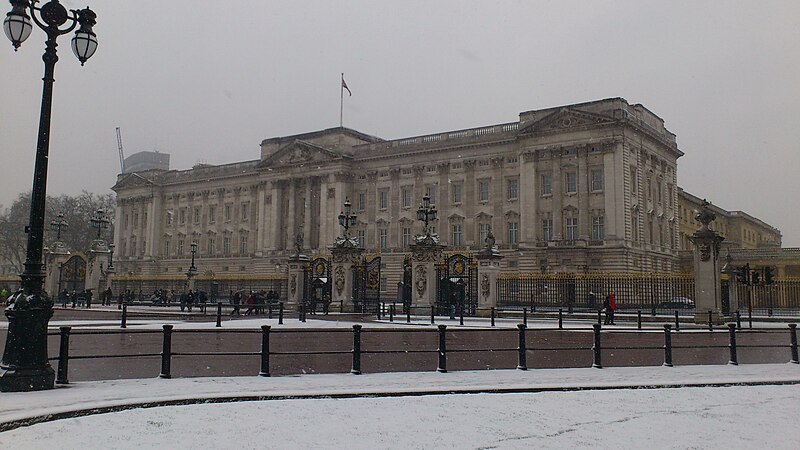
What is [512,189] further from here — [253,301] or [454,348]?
[454,348]

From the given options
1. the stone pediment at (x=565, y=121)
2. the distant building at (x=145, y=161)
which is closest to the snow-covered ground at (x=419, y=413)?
the stone pediment at (x=565, y=121)

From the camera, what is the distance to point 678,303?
36.1 meters

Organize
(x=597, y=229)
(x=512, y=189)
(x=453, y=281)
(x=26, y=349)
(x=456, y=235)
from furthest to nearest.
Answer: (x=456, y=235)
(x=512, y=189)
(x=597, y=229)
(x=453, y=281)
(x=26, y=349)

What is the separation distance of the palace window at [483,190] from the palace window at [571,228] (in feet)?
32.4

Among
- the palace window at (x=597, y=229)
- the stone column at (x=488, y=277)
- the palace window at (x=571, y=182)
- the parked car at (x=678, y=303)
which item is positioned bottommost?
the parked car at (x=678, y=303)

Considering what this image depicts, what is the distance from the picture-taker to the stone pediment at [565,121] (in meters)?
58.7

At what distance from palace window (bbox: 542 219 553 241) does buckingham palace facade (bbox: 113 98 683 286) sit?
0.19 metres

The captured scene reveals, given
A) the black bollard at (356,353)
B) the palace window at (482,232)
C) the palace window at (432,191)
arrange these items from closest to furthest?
the black bollard at (356,353) → the palace window at (482,232) → the palace window at (432,191)

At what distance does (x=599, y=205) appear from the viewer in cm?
5944

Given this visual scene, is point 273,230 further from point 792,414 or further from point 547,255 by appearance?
point 792,414

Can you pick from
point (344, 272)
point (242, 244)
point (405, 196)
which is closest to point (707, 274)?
point (344, 272)

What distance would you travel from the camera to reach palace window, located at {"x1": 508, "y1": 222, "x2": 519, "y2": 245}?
65.4 metres

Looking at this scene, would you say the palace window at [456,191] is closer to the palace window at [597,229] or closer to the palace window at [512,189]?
the palace window at [512,189]

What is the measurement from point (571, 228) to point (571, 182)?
4.26 metres
